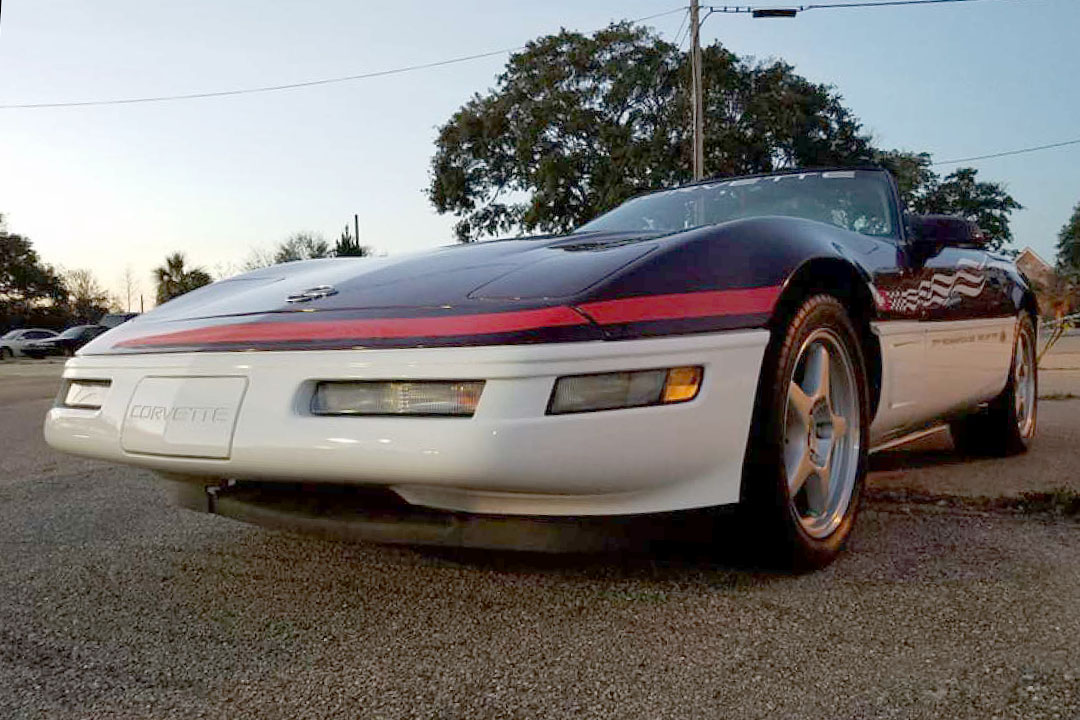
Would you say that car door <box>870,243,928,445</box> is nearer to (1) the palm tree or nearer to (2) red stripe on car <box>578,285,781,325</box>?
(2) red stripe on car <box>578,285,781,325</box>

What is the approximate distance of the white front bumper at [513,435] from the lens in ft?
6.61

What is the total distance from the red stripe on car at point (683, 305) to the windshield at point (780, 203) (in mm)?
1200

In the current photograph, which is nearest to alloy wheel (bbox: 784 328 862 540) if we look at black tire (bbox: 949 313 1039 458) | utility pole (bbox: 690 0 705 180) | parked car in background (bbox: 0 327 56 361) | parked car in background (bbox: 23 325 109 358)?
black tire (bbox: 949 313 1039 458)

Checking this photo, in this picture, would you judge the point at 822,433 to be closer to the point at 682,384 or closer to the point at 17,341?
the point at 682,384

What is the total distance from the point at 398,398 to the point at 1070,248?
77.6 m

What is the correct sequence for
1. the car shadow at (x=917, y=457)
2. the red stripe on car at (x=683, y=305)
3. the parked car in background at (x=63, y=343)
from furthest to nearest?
1. the parked car in background at (x=63, y=343)
2. the car shadow at (x=917, y=457)
3. the red stripe on car at (x=683, y=305)

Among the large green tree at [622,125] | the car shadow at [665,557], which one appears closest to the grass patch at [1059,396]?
the car shadow at [665,557]

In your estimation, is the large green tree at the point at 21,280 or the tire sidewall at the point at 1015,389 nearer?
the tire sidewall at the point at 1015,389

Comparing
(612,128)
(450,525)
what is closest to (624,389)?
(450,525)

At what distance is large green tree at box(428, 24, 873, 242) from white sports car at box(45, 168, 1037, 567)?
2626 cm

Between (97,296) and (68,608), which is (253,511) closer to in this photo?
(68,608)

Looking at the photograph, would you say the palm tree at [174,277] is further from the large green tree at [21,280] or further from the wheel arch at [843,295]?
the wheel arch at [843,295]

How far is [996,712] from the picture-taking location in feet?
5.37

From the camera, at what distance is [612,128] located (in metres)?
29.9
